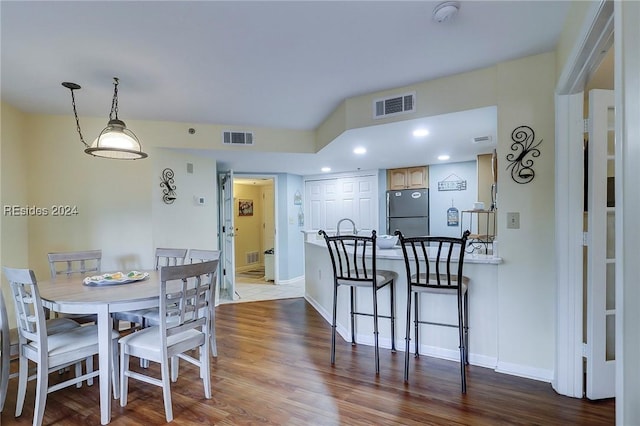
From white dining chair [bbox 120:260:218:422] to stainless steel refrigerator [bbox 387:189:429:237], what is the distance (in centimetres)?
386

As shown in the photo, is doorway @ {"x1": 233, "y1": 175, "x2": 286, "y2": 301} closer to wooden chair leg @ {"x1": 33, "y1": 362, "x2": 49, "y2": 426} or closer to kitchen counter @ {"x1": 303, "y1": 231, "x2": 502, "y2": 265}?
kitchen counter @ {"x1": 303, "y1": 231, "x2": 502, "y2": 265}

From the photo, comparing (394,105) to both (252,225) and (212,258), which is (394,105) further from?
(252,225)

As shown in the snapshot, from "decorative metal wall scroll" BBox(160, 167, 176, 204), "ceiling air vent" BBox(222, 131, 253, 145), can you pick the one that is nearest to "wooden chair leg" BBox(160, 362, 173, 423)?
"decorative metal wall scroll" BBox(160, 167, 176, 204)

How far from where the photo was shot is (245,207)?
7812 millimetres

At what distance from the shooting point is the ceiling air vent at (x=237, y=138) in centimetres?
416

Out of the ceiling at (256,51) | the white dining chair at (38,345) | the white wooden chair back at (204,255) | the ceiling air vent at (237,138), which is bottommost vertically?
the white dining chair at (38,345)

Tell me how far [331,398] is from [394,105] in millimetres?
2465

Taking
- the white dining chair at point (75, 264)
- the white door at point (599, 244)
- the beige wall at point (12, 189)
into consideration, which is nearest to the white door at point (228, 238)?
the white dining chair at point (75, 264)

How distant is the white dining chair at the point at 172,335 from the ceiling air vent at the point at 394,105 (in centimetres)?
200

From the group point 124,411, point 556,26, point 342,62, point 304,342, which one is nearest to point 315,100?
point 342,62

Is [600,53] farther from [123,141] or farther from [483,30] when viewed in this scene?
[123,141]

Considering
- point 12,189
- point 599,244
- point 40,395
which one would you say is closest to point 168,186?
point 12,189

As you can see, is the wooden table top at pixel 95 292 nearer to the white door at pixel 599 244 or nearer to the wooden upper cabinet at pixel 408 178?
the white door at pixel 599 244

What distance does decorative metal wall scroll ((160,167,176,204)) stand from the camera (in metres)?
4.07
